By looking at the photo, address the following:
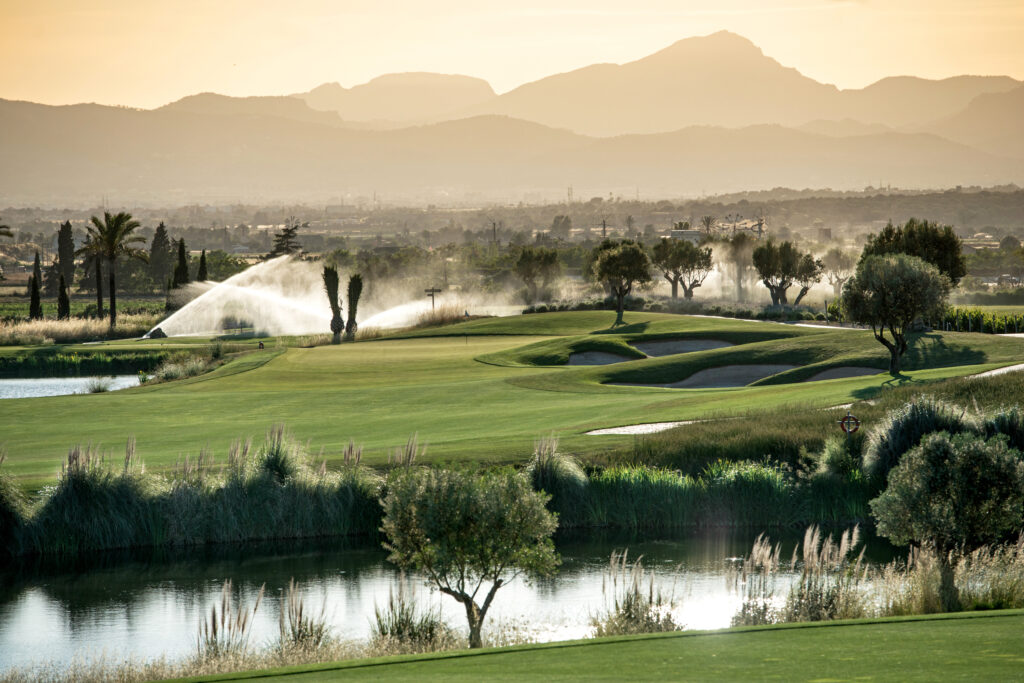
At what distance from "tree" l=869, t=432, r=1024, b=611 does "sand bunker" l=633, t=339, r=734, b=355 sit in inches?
1654

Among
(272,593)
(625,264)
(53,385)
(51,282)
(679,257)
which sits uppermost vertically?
(679,257)

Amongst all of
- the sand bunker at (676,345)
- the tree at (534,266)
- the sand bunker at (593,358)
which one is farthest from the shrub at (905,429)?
the tree at (534,266)

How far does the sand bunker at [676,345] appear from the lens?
63375mm

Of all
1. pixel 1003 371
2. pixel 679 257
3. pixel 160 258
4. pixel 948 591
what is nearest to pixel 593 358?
pixel 1003 371

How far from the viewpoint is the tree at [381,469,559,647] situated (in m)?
17.8

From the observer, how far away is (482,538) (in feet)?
58.7

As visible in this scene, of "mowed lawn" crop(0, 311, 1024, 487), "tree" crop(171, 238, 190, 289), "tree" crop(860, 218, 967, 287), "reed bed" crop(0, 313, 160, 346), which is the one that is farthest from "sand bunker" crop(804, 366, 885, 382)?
"tree" crop(171, 238, 190, 289)

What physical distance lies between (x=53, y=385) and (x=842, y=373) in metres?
40.9

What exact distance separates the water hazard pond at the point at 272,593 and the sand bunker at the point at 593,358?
32.0 meters

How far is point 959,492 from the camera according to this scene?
20750 millimetres

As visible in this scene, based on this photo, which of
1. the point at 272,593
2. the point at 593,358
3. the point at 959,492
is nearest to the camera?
the point at 959,492

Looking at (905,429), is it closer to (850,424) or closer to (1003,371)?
(850,424)

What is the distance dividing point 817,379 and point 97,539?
29973 millimetres

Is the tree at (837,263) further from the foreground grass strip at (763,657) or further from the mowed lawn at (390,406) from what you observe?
the foreground grass strip at (763,657)
